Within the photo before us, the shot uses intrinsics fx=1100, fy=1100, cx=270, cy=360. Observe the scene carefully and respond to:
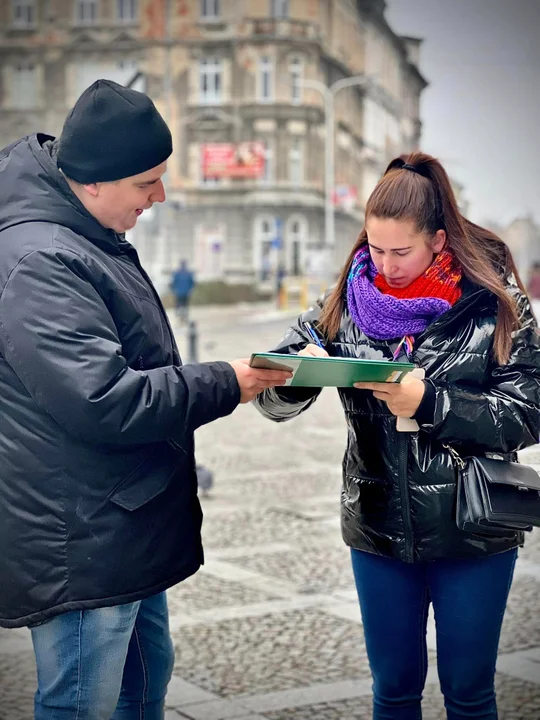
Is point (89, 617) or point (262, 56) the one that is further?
point (262, 56)

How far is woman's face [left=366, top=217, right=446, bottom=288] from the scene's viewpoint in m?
2.60

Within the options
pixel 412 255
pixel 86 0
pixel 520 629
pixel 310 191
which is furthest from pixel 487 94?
pixel 86 0

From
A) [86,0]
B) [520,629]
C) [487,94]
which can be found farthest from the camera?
[86,0]

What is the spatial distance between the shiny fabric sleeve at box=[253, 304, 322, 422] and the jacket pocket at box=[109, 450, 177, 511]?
37 centimetres

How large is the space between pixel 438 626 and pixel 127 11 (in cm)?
4818

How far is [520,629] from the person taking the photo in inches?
180

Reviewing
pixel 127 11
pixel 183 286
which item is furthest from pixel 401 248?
pixel 127 11

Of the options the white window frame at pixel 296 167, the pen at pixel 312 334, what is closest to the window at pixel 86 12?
the white window frame at pixel 296 167

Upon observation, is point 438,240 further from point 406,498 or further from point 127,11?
point 127,11

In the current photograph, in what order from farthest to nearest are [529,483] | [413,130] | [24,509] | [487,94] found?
[413,130], [487,94], [529,483], [24,509]

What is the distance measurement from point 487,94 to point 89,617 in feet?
56.1

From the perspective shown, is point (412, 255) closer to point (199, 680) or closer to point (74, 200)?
point (74, 200)

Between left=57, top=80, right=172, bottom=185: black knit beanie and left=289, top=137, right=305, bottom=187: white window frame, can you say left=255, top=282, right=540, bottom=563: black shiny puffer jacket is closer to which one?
left=57, top=80, right=172, bottom=185: black knit beanie

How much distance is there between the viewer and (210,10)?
47719 millimetres
